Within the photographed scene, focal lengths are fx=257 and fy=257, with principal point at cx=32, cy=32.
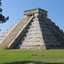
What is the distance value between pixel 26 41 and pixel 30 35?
279 cm

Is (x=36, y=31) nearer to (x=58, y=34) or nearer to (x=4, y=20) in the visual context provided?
(x=58, y=34)

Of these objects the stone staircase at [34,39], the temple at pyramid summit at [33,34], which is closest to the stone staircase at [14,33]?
the temple at pyramid summit at [33,34]

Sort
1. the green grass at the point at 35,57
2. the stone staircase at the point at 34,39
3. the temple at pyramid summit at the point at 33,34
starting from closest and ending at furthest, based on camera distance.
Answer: the green grass at the point at 35,57, the stone staircase at the point at 34,39, the temple at pyramid summit at the point at 33,34

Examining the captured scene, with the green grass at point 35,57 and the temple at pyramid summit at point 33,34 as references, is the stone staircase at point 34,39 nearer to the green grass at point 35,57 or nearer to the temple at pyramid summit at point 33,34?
the temple at pyramid summit at point 33,34

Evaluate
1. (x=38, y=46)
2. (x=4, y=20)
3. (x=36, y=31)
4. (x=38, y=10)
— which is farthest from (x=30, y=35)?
(x=4, y=20)

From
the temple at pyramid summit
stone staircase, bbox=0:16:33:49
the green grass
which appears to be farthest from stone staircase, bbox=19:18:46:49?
the green grass

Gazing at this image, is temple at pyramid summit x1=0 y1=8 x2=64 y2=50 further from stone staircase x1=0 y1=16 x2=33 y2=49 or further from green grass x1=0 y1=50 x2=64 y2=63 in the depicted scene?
green grass x1=0 y1=50 x2=64 y2=63

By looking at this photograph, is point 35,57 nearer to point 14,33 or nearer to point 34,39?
point 34,39

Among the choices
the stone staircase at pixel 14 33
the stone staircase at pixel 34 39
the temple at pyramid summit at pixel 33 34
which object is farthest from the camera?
the stone staircase at pixel 14 33

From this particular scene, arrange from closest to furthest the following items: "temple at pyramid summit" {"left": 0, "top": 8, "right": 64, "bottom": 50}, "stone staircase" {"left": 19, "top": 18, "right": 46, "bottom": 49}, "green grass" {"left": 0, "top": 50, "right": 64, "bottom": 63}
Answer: "green grass" {"left": 0, "top": 50, "right": 64, "bottom": 63} → "stone staircase" {"left": 19, "top": 18, "right": 46, "bottom": 49} → "temple at pyramid summit" {"left": 0, "top": 8, "right": 64, "bottom": 50}

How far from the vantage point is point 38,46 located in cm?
6675

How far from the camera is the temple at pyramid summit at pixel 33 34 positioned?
68312 millimetres

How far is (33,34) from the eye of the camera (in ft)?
237

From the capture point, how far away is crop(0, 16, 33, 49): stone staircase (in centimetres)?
6915
